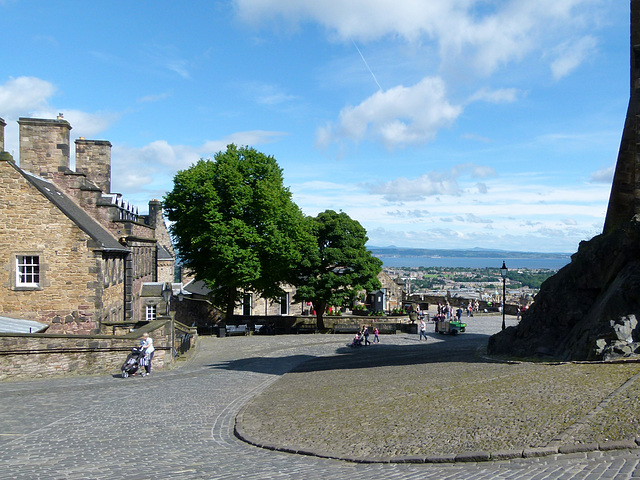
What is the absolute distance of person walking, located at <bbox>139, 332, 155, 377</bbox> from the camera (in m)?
21.1

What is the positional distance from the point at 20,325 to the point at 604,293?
2294 cm

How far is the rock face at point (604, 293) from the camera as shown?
53.7ft

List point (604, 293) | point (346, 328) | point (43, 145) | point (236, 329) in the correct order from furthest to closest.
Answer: point (346, 328) < point (236, 329) < point (43, 145) < point (604, 293)

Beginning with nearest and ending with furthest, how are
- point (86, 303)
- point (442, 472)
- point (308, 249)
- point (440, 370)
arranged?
point (442, 472) → point (440, 370) → point (86, 303) → point (308, 249)

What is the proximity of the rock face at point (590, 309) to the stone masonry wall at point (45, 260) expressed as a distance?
1798 cm

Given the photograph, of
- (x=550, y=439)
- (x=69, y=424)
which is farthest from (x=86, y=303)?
(x=550, y=439)

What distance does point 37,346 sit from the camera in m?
20.8

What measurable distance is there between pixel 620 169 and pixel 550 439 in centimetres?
1589

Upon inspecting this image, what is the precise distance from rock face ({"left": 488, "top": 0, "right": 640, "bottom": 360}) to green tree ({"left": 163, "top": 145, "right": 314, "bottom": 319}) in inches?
745

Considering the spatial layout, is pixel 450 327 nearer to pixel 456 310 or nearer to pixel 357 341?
pixel 357 341

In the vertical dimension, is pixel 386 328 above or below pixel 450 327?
below

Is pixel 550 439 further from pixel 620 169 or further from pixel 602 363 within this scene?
pixel 620 169

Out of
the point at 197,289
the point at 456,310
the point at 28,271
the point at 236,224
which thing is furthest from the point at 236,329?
the point at 456,310

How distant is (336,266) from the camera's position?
42656 millimetres
